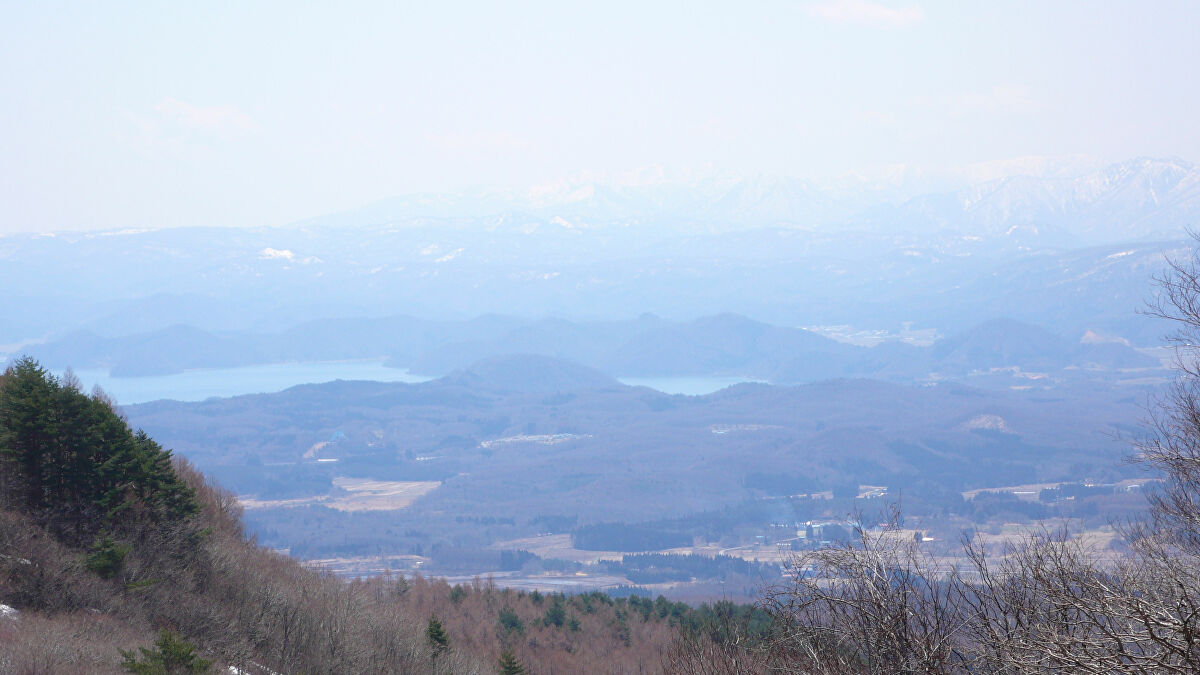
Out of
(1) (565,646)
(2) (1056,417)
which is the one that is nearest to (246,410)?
(2) (1056,417)

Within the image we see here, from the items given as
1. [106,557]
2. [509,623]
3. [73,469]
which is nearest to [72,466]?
[73,469]

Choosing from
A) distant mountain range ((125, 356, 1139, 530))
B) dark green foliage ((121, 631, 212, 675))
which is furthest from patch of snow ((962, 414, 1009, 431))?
dark green foliage ((121, 631, 212, 675))

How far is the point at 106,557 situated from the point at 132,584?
946mm

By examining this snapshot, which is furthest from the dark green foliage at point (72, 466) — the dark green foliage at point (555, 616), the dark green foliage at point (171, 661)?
the dark green foliage at point (555, 616)

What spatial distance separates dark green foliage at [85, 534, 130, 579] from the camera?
1869cm

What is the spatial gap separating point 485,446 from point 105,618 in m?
140

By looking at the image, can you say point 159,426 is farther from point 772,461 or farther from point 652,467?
point 772,461

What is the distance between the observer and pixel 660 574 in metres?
85.3

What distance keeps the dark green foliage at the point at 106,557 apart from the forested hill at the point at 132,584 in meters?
0.03

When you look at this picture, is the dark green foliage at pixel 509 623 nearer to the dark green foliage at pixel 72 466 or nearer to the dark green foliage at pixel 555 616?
the dark green foliage at pixel 555 616

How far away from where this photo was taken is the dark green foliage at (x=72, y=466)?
20703 mm

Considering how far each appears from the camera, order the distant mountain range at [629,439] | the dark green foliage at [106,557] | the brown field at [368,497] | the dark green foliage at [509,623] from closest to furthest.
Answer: the dark green foliage at [106,557]
the dark green foliage at [509,623]
the distant mountain range at [629,439]
the brown field at [368,497]

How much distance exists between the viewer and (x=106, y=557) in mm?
18906

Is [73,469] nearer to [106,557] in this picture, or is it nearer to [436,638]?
[106,557]
